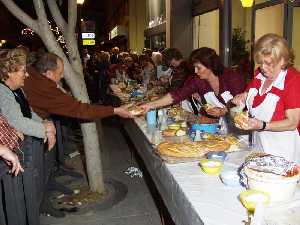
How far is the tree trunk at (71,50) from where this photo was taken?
4.64 m

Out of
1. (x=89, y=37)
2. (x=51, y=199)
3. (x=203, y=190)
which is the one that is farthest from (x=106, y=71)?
(x=89, y=37)

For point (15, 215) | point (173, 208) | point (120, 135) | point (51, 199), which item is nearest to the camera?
point (173, 208)

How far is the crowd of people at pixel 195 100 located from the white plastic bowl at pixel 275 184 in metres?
0.66

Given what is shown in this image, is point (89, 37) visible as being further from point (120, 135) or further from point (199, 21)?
point (120, 135)

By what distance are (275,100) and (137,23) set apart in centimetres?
2011

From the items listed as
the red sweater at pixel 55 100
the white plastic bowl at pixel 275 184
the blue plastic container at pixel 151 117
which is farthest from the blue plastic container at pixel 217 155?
the red sweater at pixel 55 100

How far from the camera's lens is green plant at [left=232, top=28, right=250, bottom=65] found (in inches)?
356

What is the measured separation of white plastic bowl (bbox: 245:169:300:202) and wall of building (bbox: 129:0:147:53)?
67.1 ft

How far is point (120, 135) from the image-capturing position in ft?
28.7

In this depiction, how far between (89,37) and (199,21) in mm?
31197

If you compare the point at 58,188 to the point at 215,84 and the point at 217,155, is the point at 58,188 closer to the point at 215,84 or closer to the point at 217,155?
the point at 215,84

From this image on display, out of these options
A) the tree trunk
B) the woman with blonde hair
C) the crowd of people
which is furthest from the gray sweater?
the woman with blonde hair

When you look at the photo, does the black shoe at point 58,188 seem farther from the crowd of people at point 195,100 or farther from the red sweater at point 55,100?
the red sweater at point 55,100

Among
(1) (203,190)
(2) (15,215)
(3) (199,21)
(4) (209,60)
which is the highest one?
(3) (199,21)
